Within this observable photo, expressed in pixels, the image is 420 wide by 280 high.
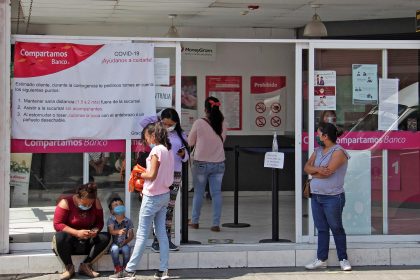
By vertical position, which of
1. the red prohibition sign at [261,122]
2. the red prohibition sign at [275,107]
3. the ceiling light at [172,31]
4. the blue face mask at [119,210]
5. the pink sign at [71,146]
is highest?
the ceiling light at [172,31]

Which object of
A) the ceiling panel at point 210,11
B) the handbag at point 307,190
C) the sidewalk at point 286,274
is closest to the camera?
the sidewalk at point 286,274

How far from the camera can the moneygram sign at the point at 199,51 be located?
1191 cm

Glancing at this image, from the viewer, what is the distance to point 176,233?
7.58 m

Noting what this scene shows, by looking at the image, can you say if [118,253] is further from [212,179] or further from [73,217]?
[212,179]

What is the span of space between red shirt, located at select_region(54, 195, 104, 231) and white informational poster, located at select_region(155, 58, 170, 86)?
1.58 meters

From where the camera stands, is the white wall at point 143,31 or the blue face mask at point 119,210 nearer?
the blue face mask at point 119,210

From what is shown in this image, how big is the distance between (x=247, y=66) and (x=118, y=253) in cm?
604

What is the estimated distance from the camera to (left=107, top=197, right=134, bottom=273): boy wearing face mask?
6930 millimetres

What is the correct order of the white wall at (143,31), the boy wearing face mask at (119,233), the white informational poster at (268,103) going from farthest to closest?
the white informational poster at (268,103) → the white wall at (143,31) → the boy wearing face mask at (119,233)

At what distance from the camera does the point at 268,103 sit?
40.4ft

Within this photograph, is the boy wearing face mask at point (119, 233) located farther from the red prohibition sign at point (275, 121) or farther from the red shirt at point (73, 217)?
the red prohibition sign at point (275, 121)

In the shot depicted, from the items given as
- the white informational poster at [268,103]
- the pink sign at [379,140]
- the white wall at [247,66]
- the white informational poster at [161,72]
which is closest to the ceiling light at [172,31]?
the white wall at [247,66]

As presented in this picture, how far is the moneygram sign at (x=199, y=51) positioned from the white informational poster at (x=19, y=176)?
513cm

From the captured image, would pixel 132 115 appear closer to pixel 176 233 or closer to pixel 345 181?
pixel 176 233
